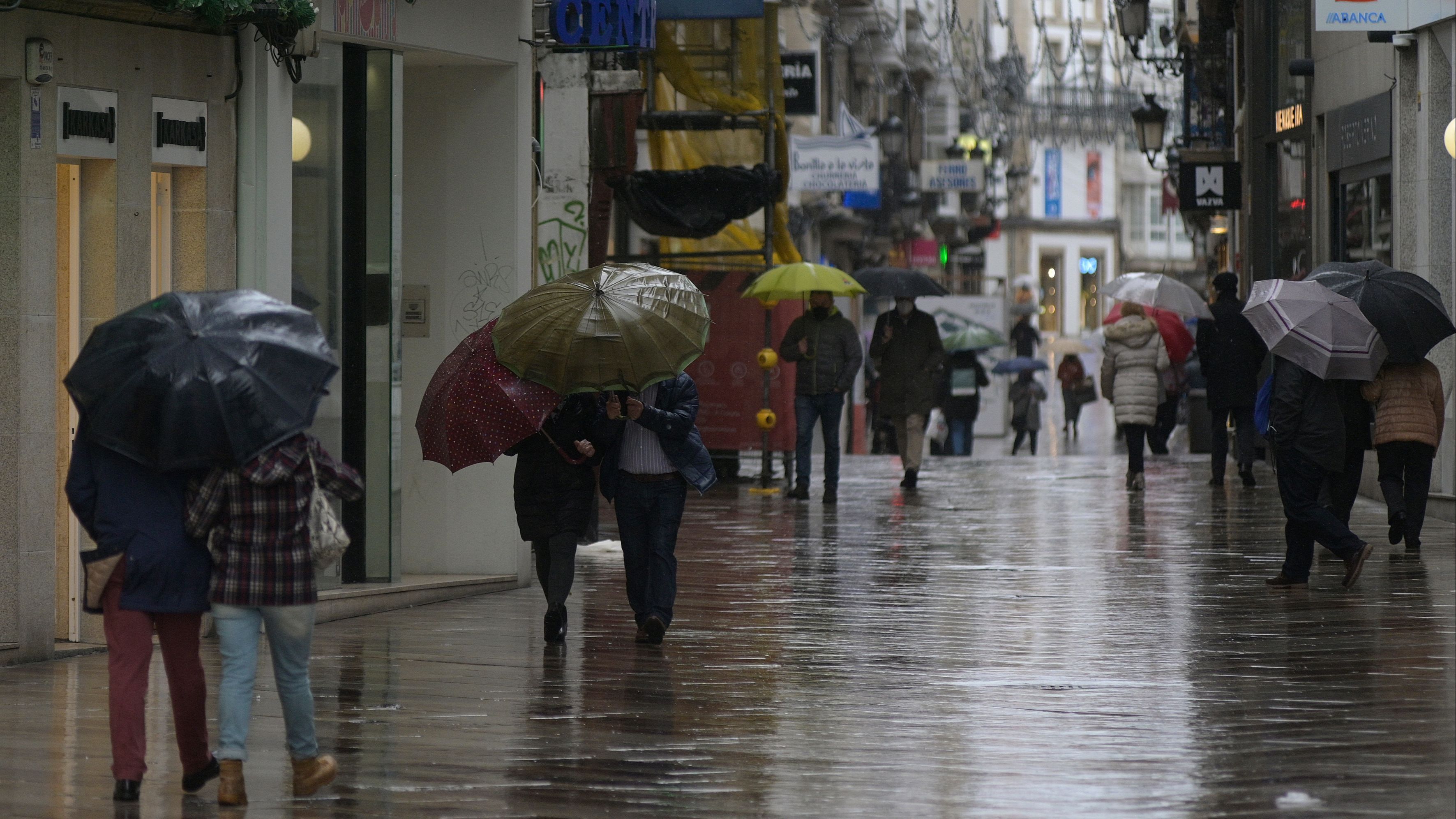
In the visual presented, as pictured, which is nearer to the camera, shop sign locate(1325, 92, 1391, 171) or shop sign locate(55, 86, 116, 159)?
shop sign locate(55, 86, 116, 159)

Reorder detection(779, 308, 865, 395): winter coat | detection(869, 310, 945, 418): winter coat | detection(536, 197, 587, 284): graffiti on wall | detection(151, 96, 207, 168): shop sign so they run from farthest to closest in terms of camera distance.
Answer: detection(869, 310, 945, 418): winter coat
detection(779, 308, 865, 395): winter coat
detection(536, 197, 587, 284): graffiti on wall
detection(151, 96, 207, 168): shop sign

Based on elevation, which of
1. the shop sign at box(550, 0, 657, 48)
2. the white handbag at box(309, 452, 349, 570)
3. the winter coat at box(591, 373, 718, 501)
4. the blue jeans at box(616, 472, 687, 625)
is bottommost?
the blue jeans at box(616, 472, 687, 625)

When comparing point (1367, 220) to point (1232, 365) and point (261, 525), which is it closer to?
point (1232, 365)

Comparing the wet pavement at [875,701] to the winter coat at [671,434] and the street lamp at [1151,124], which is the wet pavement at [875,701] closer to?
the winter coat at [671,434]

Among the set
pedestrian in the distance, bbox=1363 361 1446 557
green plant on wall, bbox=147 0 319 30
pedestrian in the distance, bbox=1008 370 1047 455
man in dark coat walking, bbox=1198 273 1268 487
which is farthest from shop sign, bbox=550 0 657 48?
pedestrian in the distance, bbox=1008 370 1047 455

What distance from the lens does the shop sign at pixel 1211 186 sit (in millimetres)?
26828

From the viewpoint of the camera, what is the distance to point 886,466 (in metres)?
23.9

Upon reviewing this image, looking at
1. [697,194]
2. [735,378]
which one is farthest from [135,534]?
[735,378]

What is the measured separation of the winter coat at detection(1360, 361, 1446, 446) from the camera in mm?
12711

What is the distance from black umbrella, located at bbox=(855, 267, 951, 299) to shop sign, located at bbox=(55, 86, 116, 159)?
1094cm

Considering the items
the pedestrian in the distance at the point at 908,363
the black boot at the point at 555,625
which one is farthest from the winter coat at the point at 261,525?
the pedestrian in the distance at the point at 908,363

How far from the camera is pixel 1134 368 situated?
18.8m

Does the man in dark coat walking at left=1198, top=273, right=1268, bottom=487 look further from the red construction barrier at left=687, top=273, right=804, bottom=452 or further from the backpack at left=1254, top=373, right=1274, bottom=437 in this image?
the backpack at left=1254, top=373, right=1274, bottom=437

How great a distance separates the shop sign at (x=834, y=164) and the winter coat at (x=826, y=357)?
12243 mm
